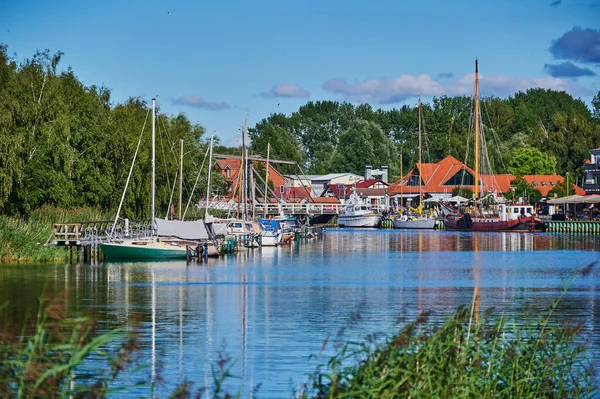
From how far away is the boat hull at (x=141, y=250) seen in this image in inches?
2440

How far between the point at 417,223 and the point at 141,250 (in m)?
82.7

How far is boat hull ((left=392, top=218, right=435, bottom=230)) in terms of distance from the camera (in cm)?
14088

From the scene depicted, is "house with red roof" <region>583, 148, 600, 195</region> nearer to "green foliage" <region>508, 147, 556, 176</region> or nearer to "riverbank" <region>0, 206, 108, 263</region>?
"green foliage" <region>508, 147, 556, 176</region>

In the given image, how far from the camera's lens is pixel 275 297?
42.3 metres

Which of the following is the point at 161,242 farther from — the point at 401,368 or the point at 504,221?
the point at 504,221

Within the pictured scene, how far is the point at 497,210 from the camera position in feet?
433

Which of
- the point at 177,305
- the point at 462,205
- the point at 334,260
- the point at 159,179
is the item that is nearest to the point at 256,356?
the point at 177,305

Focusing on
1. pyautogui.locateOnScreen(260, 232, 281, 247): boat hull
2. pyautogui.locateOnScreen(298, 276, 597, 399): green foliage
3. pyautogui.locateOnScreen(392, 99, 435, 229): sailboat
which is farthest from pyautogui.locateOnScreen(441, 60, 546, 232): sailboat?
pyautogui.locateOnScreen(298, 276, 597, 399): green foliage

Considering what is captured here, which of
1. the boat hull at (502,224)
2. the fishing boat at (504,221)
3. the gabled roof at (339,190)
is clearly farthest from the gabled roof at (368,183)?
the boat hull at (502,224)

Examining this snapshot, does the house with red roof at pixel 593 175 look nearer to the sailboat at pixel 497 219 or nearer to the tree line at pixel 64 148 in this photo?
the sailboat at pixel 497 219

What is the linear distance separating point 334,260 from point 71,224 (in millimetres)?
17036

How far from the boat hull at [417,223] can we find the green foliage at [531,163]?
33.7 meters

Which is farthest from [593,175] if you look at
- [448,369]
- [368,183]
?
[448,369]

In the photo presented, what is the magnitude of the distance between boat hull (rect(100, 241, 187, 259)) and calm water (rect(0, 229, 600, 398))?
185cm
